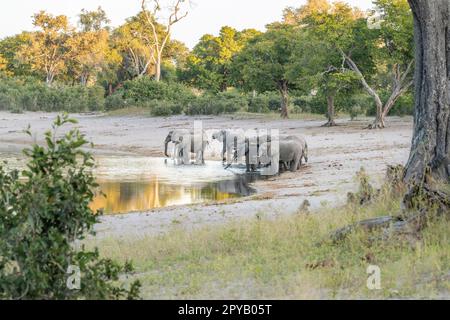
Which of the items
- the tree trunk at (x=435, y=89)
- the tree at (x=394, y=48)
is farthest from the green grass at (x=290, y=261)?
the tree at (x=394, y=48)

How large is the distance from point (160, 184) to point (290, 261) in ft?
43.2

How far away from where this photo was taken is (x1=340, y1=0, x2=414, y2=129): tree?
30.5 meters

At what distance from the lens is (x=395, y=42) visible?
100ft

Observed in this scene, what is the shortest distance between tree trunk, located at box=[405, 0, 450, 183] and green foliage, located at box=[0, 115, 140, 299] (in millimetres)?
5737

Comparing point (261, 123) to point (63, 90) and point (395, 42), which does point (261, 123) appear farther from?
point (63, 90)

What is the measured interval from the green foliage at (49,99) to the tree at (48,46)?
11886mm

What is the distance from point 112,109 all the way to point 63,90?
503 centimetres

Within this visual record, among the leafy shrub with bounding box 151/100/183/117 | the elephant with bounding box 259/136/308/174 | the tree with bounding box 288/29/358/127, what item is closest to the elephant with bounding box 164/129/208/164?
the elephant with bounding box 259/136/308/174

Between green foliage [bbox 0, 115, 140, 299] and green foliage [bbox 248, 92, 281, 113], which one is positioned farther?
green foliage [bbox 248, 92, 281, 113]

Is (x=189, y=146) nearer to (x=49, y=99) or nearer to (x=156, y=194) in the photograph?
(x=156, y=194)

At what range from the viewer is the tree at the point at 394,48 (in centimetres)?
3053

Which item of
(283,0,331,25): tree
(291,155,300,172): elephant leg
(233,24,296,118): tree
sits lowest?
(291,155,300,172): elephant leg

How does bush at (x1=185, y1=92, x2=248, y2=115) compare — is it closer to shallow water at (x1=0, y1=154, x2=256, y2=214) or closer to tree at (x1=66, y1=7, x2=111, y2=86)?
shallow water at (x1=0, y1=154, x2=256, y2=214)
